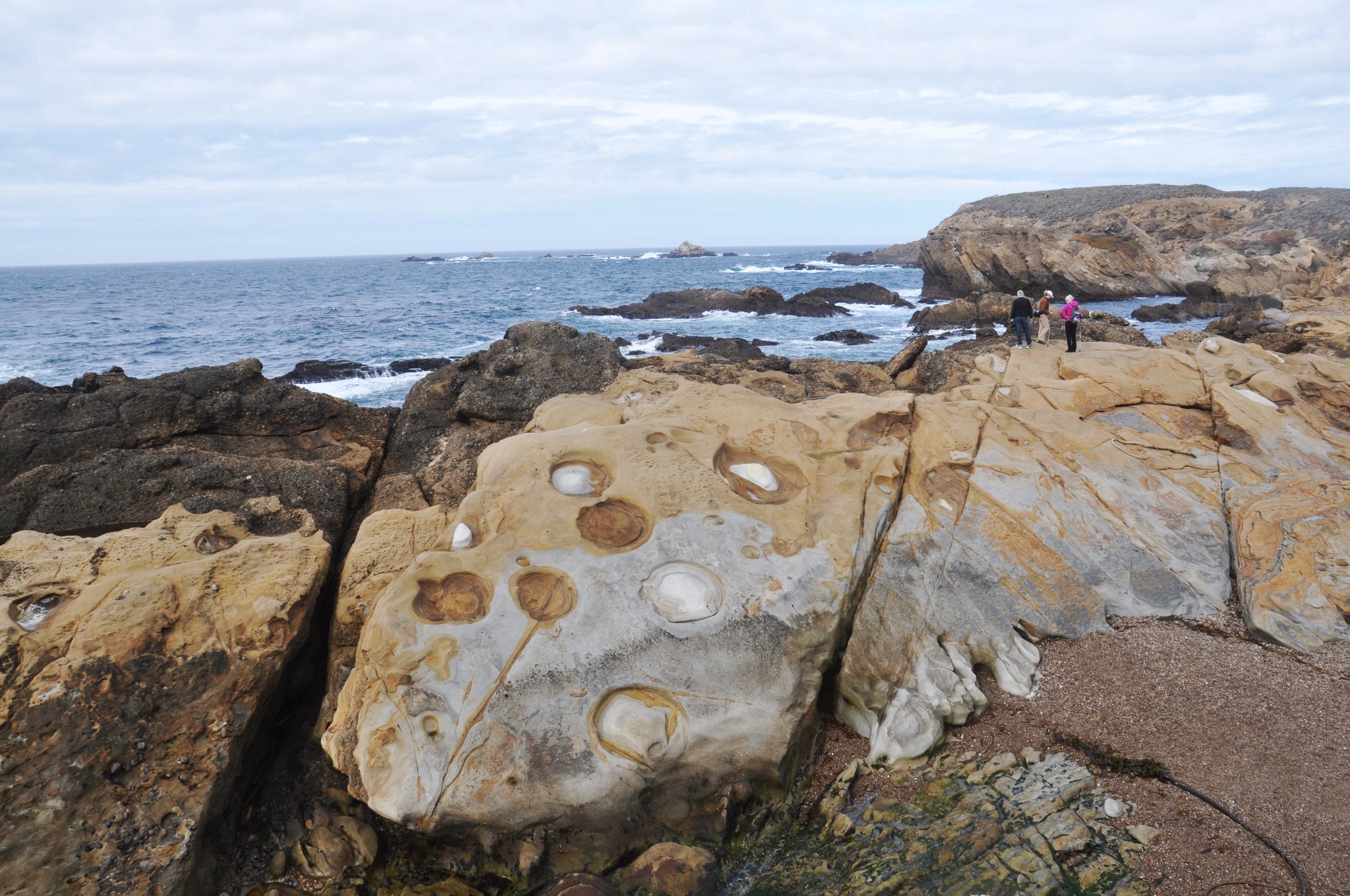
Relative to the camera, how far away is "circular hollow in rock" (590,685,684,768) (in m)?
5.48

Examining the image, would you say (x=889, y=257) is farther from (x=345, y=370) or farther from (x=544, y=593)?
(x=544, y=593)

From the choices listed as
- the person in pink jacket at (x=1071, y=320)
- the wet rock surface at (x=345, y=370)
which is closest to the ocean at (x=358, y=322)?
the wet rock surface at (x=345, y=370)

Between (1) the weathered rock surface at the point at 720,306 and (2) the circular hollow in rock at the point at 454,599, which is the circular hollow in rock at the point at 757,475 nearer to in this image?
(2) the circular hollow in rock at the point at 454,599

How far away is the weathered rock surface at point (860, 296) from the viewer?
4744 cm

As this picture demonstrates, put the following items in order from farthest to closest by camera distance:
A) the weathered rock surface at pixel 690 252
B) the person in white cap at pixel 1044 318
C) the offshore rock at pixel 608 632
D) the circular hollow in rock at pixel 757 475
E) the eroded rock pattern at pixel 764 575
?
1. the weathered rock surface at pixel 690 252
2. the person in white cap at pixel 1044 318
3. the circular hollow in rock at pixel 757 475
4. the eroded rock pattern at pixel 764 575
5. the offshore rock at pixel 608 632

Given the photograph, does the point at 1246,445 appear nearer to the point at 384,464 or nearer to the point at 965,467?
the point at 965,467

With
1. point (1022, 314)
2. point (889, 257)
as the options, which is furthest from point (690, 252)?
point (1022, 314)

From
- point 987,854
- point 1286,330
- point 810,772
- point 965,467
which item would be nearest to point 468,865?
point 810,772

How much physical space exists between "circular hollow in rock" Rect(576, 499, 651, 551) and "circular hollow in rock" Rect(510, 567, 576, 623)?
478 mm

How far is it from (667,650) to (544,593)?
1.12m

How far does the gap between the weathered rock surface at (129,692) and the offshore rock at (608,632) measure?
90cm

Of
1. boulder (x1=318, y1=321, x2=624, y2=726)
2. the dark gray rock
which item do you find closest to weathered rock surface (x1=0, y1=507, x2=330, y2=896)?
boulder (x1=318, y1=321, x2=624, y2=726)

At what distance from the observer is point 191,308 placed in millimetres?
57188

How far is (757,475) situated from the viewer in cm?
750
